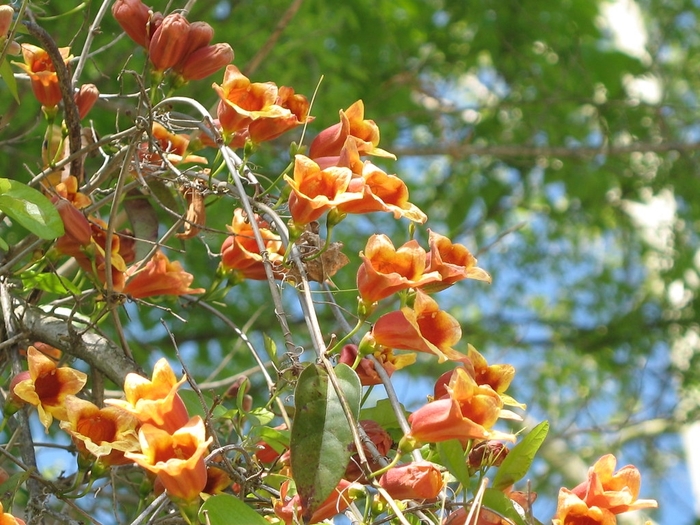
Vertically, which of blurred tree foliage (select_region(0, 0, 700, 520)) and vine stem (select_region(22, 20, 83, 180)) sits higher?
vine stem (select_region(22, 20, 83, 180))

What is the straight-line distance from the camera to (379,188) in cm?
85

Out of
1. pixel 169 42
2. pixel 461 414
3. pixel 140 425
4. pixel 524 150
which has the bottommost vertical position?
pixel 524 150

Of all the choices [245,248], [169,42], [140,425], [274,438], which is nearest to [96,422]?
[140,425]

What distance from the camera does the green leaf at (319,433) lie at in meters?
0.67

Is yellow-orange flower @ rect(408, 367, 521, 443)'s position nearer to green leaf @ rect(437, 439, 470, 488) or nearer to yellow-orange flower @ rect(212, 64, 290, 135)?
green leaf @ rect(437, 439, 470, 488)

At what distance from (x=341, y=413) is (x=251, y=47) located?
78.7 inches

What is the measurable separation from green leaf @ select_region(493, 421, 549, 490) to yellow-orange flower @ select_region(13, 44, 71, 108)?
690mm

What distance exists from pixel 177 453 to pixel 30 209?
1.05 ft

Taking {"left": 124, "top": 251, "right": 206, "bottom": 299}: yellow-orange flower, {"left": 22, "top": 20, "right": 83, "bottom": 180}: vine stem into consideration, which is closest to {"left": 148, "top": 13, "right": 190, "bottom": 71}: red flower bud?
{"left": 22, "top": 20, "right": 83, "bottom": 180}: vine stem

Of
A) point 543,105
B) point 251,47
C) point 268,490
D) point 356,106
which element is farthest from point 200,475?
point 543,105

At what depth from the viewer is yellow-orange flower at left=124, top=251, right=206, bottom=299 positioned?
101 centimetres

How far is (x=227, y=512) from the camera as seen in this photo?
70cm

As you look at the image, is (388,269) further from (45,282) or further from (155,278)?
(45,282)

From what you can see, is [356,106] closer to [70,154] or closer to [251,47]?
[70,154]
